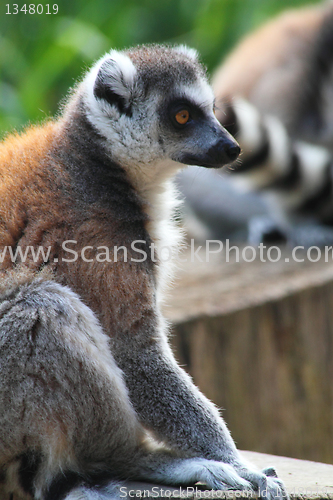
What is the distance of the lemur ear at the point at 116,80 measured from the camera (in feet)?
9.12

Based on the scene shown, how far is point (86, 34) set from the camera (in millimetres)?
8156

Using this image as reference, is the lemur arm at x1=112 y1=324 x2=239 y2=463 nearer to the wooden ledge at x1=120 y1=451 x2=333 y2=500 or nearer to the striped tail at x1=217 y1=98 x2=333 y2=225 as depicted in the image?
the wooden ledge at x1=120 y1=451 x2=333 y2=500

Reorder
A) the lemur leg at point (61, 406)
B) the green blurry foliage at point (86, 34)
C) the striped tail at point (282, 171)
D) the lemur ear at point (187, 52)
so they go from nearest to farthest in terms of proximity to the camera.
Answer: the lemur leg at point (61, 406) < the lemur ear at point (187, 52) < the striped tail at point (282, 171) < the green blurry foliage at point (86, 34)

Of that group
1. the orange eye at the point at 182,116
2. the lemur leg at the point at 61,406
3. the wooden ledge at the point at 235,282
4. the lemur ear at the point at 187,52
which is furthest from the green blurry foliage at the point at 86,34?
the lemur leg at the point at 61,406

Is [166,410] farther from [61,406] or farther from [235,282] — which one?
[235,282]

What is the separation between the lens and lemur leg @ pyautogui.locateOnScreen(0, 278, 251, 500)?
2.13 m

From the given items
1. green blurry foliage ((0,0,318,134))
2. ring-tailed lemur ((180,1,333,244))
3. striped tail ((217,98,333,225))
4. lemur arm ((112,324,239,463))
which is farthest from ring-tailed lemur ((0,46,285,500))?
green blurry foliage ((0,0,318,134))

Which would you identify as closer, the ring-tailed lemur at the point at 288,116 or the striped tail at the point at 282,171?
the striped tail at the point at 282,171

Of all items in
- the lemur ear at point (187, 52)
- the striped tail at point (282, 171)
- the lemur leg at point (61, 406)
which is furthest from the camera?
the striped tail at point (282, 171)

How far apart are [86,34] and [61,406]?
22.8 ft

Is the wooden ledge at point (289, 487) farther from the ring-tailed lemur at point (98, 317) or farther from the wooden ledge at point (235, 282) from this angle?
the wooden ledge at point (235, 282)

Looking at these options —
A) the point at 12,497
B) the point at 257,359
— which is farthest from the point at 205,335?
the point at 12,497

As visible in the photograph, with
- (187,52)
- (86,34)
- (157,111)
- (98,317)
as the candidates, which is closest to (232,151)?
(157,111)

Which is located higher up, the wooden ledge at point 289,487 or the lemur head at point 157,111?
the lemur head at point 157,111
